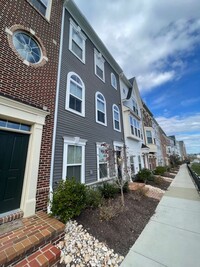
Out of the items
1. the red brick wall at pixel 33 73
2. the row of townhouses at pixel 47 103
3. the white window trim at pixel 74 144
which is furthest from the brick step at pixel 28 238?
the white window trim at pixel 74 144

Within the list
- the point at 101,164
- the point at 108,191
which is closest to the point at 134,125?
the point at 101,164

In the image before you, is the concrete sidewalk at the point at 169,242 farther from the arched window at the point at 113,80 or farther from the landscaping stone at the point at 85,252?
the arched window at the point at 113,80

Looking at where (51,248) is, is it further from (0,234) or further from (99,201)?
(99,201)

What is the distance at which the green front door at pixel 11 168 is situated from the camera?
374 centimetres

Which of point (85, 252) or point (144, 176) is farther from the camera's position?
point (144, 176)

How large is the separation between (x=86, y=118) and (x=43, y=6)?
19.6 feet

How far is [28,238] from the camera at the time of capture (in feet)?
9.58

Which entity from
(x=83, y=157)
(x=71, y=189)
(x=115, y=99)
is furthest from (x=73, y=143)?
(x=115, y=99)

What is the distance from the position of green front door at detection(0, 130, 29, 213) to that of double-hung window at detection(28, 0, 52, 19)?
6316 millimetres

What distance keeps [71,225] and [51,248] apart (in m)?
1.08

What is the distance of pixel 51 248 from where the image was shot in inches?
118

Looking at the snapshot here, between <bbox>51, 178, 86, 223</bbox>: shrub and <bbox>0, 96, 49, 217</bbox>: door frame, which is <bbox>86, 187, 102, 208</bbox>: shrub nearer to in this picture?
<bbox>51, 178, 86, 223</bbox>: shrub

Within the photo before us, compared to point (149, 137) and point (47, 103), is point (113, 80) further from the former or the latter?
point (149, 137)

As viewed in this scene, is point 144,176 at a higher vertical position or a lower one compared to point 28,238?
higher
